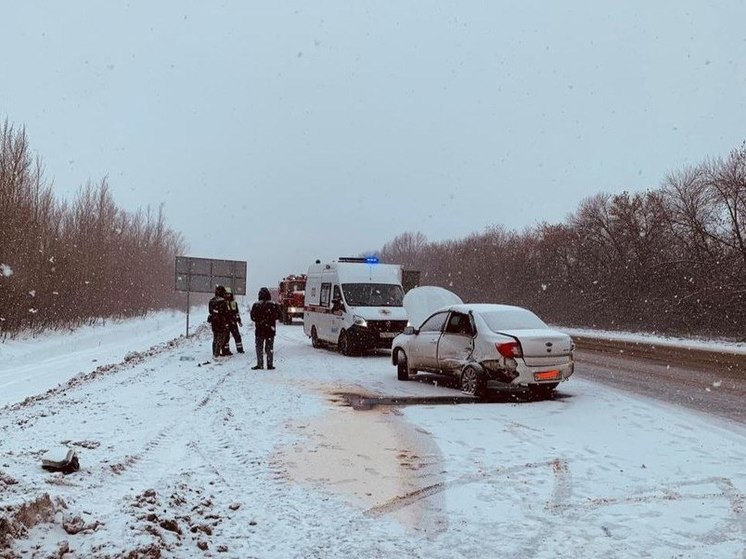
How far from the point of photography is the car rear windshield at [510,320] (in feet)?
37.5

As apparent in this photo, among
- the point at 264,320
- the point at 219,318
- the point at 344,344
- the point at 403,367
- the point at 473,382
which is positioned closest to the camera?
the point at 473,382

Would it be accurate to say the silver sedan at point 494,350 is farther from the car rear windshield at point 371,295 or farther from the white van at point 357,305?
the car rear windshield at point 371,295

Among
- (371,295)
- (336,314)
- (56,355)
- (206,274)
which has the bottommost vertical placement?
(56,355)

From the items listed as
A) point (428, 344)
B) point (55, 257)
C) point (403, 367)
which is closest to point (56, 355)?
point (55, 257)

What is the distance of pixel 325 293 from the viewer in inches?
806

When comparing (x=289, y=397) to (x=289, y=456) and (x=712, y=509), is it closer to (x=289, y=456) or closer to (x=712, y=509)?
(x=289, y=456)

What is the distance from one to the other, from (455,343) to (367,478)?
6.10 metres

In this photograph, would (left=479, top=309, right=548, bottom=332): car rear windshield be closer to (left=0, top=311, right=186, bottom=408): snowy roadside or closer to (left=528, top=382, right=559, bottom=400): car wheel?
(left=528, top=382, right=559, bottom=400): car wheel

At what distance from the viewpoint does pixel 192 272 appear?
1105 inches

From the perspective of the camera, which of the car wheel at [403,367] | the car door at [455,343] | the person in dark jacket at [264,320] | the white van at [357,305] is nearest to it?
the car door at [455,343]

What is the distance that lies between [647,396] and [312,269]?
13340 millimetres

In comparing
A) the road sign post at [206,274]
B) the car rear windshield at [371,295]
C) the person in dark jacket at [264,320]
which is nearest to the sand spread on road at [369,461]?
the person in dark jacket at [264,320]

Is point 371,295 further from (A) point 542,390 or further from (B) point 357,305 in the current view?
(A) point 542,390

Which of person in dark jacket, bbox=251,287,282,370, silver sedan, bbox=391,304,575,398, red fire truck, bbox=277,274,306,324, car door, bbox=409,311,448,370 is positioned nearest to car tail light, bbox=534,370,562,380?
silver sedan, bbox=391,304,575,398
